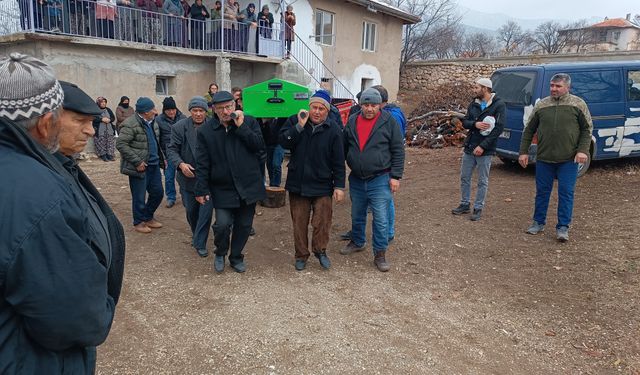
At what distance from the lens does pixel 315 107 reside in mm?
4434

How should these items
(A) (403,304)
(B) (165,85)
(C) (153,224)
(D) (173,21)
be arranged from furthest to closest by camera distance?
1. (B) (165,85)
2. (D) (173,21)
3. (C) (153,224)
4. (A) (403,304)

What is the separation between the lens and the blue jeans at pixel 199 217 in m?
4.93

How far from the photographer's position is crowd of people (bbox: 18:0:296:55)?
414 inches

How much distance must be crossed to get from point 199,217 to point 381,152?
2.06 metres

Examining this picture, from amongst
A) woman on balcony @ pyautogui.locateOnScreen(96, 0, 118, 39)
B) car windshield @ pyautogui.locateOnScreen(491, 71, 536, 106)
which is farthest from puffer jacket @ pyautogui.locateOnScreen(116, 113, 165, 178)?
woman on balcony @ pyautogui.locateOnScreen(96, 0, 118, 39)

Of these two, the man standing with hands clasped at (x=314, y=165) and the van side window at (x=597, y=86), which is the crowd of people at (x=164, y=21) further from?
the van side window at (x=597, y=86)

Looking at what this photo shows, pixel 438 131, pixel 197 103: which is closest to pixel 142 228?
pixel 197 103

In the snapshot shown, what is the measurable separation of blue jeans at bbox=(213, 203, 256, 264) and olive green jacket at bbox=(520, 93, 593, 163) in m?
3.42

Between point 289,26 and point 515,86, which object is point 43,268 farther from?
point 289,26

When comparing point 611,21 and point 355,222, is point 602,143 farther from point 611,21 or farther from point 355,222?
point 611,21

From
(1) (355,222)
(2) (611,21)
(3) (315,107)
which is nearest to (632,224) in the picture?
(1) (355,222)

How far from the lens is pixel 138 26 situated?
12078 mm

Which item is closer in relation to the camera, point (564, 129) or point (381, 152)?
point (381, 152)

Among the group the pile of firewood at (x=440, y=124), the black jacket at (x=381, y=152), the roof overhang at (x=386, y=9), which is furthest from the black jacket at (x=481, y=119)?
the roof overhang at (x=386, y=9)
